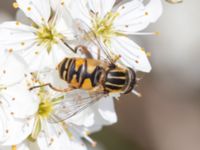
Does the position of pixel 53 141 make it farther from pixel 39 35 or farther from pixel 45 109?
pixel 39 35

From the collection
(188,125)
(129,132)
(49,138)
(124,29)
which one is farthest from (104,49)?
(188,125)

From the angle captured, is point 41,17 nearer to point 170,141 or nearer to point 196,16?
point 170,141

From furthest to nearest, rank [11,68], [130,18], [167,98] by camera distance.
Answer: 1. [167,98]
2. [130,18]
3. [11,68]

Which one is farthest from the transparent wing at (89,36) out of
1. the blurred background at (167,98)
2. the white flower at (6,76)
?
the blurred background at (167,98)

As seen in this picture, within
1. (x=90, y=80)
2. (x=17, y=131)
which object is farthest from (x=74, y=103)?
(x=17, y=131)

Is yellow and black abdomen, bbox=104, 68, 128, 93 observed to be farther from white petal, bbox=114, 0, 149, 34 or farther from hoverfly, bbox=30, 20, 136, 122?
white petal, bbox=114, 0, 149, 34
